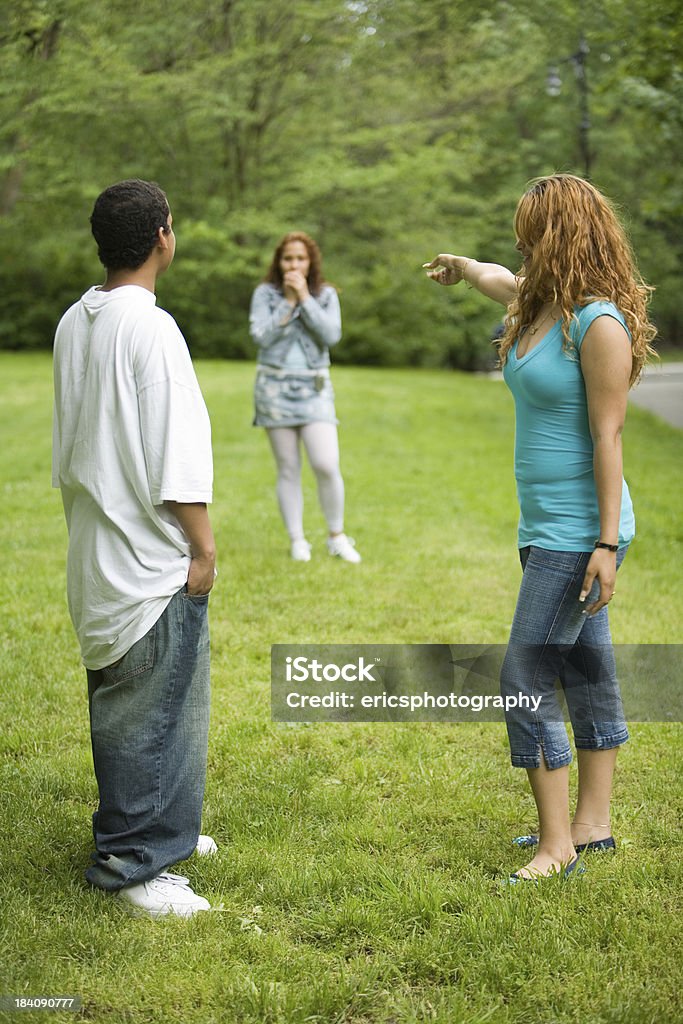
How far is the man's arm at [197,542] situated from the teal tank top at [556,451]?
861mm

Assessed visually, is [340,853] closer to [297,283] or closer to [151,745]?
[151,745]

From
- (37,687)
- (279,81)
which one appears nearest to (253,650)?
(37,687)

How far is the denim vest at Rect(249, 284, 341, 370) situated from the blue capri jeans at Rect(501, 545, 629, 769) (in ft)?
13.0

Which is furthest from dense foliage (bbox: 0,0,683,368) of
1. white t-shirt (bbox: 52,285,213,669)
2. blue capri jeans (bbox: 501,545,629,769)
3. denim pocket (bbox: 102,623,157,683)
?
denim pocket (bbox: 102,623,157,683)

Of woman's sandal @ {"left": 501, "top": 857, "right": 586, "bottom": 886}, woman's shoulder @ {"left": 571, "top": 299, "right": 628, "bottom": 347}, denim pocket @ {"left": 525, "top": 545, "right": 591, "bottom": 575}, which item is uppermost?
A: woman's shoulder @ {"left": 571, "top": 299, "right": 628, "bottom": 347}

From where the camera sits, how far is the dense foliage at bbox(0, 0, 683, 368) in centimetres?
2075

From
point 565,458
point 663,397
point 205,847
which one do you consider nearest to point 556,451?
point 565,458

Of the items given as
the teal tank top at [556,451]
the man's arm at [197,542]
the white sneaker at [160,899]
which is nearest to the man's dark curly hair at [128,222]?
the man's arm at [197,542]

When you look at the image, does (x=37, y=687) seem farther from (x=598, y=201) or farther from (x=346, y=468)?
(x=346, y=468)

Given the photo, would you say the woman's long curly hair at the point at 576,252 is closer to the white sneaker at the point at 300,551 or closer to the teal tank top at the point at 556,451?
the teal tank top at the point at 556,451

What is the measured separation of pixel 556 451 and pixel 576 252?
528 mm

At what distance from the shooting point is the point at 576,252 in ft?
9.66

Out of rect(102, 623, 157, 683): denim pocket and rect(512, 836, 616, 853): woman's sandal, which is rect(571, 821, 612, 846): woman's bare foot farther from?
rect(102, 623, 157, 683): denim pocket

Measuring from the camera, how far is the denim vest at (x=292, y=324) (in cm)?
690
